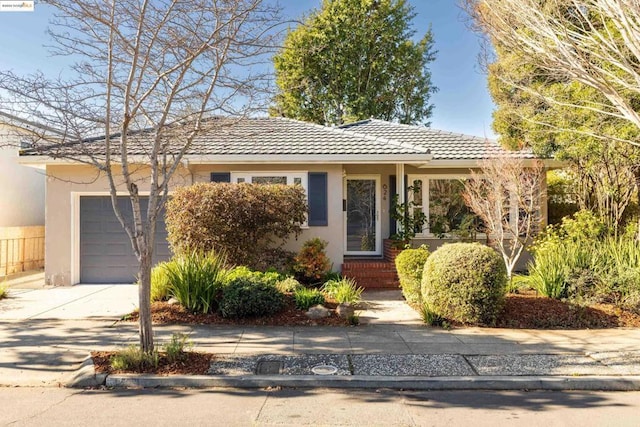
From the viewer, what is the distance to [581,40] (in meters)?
9.35

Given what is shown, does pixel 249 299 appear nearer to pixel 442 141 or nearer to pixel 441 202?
pixel 441 202

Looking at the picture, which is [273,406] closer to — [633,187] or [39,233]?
[633,187]

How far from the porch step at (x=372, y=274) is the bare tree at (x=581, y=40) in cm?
553

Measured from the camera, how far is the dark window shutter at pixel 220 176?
38.6 ft

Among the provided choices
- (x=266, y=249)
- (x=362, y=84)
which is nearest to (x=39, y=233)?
(x=266, y=249)

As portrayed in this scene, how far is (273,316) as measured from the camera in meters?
8.03

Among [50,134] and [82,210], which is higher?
[50,134]

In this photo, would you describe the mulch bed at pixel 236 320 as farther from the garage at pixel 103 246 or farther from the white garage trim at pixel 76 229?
the white garage trim at pixel 76 229

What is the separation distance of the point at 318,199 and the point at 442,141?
526cm

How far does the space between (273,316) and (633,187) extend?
403 inches

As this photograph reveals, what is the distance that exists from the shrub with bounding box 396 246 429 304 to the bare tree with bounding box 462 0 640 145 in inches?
176

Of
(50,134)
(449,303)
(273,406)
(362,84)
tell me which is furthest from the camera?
(362,84)

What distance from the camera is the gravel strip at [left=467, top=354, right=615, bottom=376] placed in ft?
18.1

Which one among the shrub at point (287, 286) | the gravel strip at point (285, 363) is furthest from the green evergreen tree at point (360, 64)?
the gravel strip at point (285, 363)
